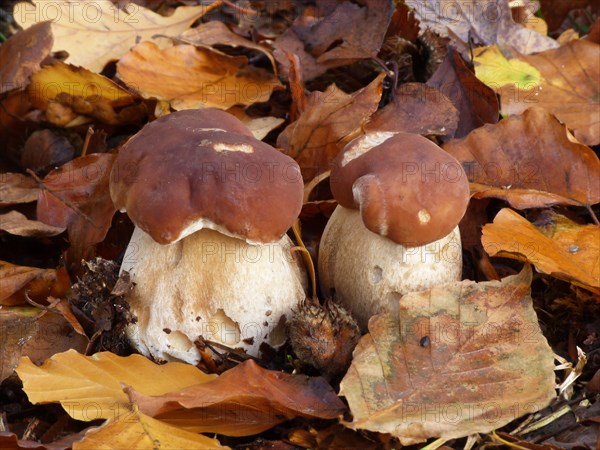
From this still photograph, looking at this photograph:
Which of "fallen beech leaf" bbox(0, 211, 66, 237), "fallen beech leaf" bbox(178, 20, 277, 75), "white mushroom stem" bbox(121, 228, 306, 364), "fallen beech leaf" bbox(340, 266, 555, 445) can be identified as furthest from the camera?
"fallen beech leaf" bbox(178, 20, 277, 75)

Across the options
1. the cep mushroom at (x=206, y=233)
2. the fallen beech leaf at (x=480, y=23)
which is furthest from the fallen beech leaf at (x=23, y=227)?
the fallen beech leaf at (x=480, y=23)

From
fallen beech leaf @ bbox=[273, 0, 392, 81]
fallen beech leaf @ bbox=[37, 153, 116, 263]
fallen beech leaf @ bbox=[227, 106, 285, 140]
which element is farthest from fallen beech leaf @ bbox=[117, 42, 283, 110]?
fallen beech leaf @ bbox=[37, 153, 116, 263]

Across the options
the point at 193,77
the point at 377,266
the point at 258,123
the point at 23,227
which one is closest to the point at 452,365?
the point at 377,266

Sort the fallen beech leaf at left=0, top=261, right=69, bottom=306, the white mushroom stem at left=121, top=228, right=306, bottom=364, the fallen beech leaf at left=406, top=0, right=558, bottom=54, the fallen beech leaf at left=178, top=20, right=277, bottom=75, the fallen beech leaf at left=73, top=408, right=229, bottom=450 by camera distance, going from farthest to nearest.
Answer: the fallen beech leaf at left=406, top=0, right=558, bottom=54 → the fallen beech leaf at left=178, top=20, right=277, bottom=75 → the fallen beech leaf at left=0, top=261, right=69, bottom=306 → the white mushroom stem at left=121, top=228, right=306, bottom=364 → the fallen beech leaf at left=73, top=408, right=229, bottom=450

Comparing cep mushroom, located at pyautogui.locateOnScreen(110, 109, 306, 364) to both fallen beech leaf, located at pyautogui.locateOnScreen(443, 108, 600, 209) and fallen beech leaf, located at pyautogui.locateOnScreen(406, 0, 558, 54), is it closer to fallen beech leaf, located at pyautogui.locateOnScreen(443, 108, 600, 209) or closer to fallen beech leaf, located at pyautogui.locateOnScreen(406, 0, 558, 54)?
fallen beech leaf, located at pyautogui.locateOnScreen(443, 108, 600, 209)

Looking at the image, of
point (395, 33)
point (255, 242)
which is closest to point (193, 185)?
point (255, 242)

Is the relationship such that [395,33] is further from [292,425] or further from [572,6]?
[292,425]
